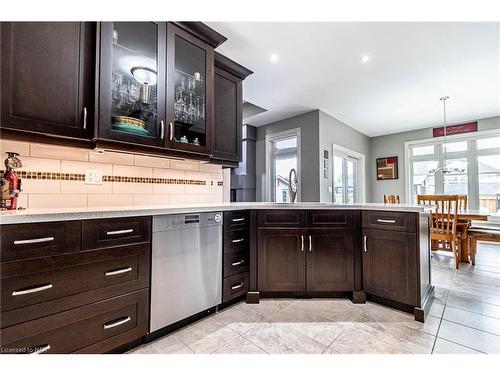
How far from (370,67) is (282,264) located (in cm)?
266

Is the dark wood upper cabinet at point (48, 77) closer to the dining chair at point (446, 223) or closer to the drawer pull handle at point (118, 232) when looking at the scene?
the drawer pull handle at point (118, 232)

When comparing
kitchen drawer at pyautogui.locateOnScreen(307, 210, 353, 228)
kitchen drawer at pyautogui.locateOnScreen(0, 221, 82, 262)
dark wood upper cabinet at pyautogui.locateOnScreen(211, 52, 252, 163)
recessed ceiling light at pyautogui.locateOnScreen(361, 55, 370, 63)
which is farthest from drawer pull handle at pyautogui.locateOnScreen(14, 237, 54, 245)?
recessed ceiling light at pyautogui.locateOnScreen(361, 55, 370, 63)

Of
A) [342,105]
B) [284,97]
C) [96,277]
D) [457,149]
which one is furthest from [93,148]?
[457,149]

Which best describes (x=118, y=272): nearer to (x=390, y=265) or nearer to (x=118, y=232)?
(x=118, y=232)

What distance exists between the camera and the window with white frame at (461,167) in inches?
185

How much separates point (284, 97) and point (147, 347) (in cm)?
369

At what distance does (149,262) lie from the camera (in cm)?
147

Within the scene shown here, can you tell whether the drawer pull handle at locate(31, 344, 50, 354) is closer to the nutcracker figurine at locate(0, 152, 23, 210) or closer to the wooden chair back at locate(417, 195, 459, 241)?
the nutcracker figurine at locate(0, 152, 23, 210)

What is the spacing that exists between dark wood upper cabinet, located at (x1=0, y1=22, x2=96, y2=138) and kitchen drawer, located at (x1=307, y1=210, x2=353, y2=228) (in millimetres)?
1863

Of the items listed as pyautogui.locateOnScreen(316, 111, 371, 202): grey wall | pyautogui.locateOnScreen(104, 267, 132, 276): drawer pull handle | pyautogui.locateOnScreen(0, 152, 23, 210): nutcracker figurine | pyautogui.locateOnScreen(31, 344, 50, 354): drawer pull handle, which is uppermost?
pyautogui.locateOnScreen(316, 111, 371, 202): grey wall

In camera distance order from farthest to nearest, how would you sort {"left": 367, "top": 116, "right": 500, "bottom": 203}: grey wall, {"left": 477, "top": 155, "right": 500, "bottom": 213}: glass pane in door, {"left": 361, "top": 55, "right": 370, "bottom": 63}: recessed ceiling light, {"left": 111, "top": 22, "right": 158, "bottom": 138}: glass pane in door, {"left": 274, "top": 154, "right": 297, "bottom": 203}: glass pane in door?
{"left": 367, "top": 116, "right": 500, "bottom": 203}: grey wall, {"left": 274, "top": 154, "right": 297, "bottom": 203}: glass pane in door, {"left": 477, "top": 155, "right": 500, "bottom": 213}: glass pane in door, {"left": 361, "top": 55, "right": 370, "bottom": 63}: recessed ceiling light, {"left": 111, "top": 22, "right": 158, "bottom": 138}: glass pane in door

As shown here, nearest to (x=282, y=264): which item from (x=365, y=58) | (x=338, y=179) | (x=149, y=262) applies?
(x=149, y=262)

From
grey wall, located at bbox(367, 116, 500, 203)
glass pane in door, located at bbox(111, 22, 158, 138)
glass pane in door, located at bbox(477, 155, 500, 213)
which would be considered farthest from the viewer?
grey wall, located at bbox(367, 116, 500, 203)

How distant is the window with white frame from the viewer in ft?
15.4
